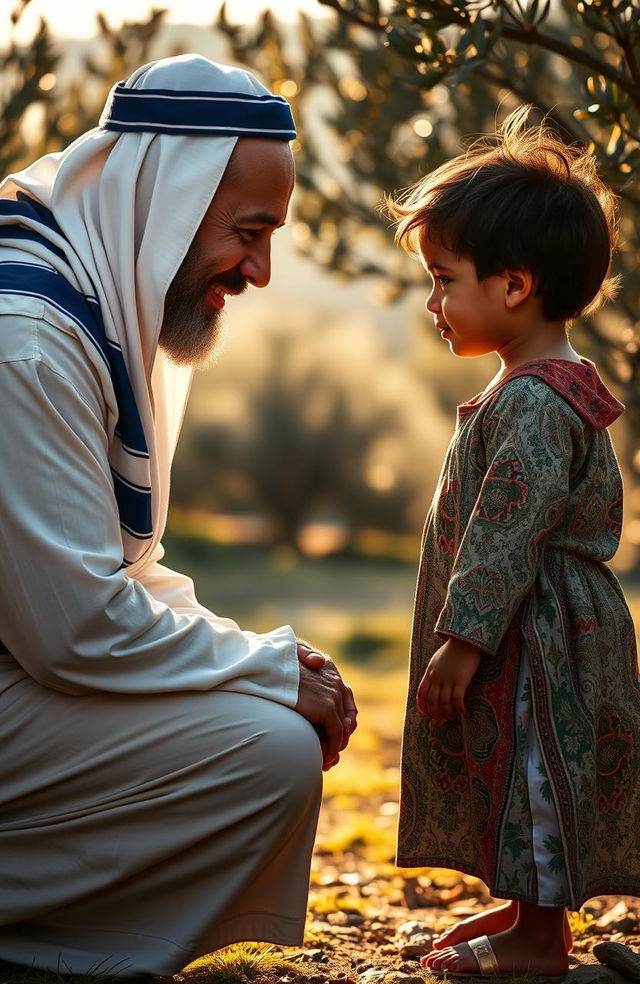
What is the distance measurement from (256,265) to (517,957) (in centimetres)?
189

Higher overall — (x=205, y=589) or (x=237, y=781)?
(x=237, y=781)

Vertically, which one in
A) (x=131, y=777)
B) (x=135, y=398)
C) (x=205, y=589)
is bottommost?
(x=205, y=589)

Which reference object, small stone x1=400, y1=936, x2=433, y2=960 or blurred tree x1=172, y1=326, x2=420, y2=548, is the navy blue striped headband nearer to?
small stone x1=400, y1=936, x2=433, y2=960

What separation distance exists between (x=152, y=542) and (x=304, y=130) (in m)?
4.84

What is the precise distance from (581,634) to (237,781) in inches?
34.8

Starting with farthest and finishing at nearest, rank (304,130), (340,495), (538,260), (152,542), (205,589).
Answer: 1. (340,495)
2. (205,589)
3. (304,130)
4. (152,542)
5. (538,260)

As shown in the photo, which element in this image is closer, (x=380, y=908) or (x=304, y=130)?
(x=380, y=908)

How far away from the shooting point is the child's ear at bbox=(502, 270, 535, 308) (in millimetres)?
3059

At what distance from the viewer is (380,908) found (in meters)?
3.95

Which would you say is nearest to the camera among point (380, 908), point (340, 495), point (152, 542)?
point (152, 542)

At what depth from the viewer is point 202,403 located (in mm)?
22641

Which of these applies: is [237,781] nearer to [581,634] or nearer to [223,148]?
[581,634]

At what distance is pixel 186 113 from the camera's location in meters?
3.30

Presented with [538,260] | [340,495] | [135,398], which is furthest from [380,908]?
[340,495]
